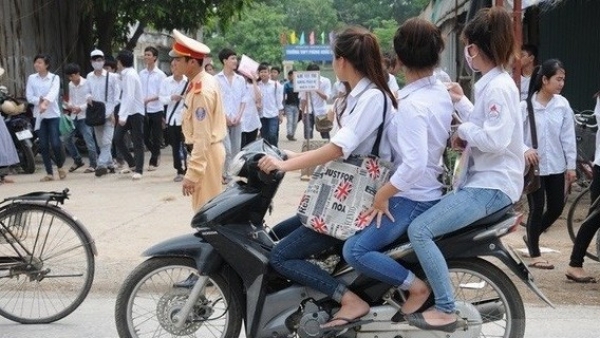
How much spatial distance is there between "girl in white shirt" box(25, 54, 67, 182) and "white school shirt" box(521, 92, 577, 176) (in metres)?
7.76

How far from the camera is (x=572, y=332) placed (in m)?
5.88

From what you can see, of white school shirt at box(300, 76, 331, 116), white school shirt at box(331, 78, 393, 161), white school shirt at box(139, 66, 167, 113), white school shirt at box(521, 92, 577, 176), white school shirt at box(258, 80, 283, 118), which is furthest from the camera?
white school shirt at box(300, 76, 331, 116)

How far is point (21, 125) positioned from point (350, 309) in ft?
33.2

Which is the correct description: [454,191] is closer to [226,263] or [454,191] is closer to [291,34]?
[226,263]

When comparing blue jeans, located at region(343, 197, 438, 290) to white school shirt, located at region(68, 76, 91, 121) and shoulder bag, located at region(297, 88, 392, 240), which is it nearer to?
shoulder bag, located at region(297, 88, 392, 240)

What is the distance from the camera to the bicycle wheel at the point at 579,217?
304 inches

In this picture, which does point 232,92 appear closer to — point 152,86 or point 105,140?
point 152,86

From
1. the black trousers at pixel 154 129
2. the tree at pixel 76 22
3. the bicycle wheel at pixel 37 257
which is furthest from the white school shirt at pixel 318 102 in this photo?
the bicycle wheel at pixel 37 257

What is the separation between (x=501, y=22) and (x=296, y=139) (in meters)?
17.8

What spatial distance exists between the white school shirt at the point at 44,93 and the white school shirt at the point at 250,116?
2635mm

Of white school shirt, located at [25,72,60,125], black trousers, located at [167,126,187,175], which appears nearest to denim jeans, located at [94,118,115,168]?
white school shirt, located at [25,72,60,125]

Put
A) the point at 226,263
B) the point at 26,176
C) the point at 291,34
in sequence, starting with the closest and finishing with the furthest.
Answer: the point at 226,263 → the point at 26,176 → the point at 291,34

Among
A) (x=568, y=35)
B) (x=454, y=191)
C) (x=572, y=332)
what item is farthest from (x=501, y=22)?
(x=568, y=35)

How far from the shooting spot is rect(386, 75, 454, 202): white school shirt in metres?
4.37
